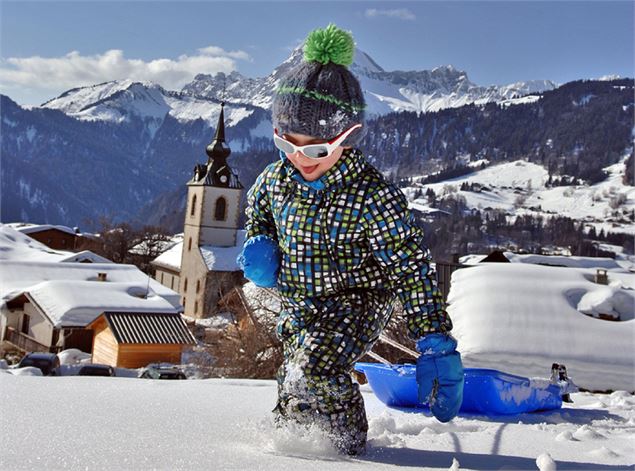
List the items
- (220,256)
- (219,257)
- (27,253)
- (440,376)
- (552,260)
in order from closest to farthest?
1. (440,376)
2. (552,260)
3. (27,253)
4. (219,257)
5. (220,256)

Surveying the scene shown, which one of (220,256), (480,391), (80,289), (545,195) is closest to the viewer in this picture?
(480,391)

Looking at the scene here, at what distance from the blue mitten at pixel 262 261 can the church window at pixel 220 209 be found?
126 feet

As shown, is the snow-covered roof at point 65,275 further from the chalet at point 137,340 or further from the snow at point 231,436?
the snow at point 231,436

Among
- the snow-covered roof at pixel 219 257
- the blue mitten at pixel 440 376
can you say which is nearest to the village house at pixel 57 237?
the snow-covered roof at pixel 219 257

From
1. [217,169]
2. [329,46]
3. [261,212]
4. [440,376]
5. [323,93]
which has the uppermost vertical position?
[217,169]

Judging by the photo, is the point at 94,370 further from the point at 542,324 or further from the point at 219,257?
the point at 219,257

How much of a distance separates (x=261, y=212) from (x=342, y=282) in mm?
526

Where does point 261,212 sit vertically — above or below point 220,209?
above

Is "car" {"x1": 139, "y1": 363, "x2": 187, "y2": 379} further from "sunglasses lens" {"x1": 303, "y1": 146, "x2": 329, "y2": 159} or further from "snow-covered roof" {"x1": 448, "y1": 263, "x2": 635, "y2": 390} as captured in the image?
"sunglasses lens" {"x1": 303, "y1": 146, "x2": 329, "y2": 159}

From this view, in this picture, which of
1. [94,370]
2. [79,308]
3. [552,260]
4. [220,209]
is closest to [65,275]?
[79,308]

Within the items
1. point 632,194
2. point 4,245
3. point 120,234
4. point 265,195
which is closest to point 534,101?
point 632,194

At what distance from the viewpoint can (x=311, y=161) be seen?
7.48 ft

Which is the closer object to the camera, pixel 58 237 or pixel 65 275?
pixel 65 275

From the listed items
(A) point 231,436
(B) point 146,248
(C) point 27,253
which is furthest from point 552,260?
(B) point 146,248
